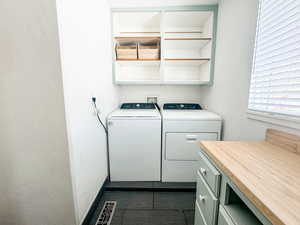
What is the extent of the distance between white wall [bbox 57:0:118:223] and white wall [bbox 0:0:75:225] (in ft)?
0.19

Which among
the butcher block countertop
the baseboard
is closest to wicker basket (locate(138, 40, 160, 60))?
the butcher block countertop

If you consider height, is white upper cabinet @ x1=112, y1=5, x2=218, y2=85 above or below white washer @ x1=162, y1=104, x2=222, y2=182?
above

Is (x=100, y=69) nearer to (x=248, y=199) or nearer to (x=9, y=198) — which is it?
(x=9, y=198)

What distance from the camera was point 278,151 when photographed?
803 mm

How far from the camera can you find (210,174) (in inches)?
30.6

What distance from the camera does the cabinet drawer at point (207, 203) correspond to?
0.73 metres

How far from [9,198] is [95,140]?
0.73m

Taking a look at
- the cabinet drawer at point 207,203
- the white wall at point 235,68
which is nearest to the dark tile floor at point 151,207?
the cabinet drawer at point 207,203

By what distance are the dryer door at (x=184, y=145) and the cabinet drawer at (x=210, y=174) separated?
68 centimetres

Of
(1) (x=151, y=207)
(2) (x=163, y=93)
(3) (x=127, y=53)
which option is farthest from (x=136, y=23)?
(1) (x=151, y=207)

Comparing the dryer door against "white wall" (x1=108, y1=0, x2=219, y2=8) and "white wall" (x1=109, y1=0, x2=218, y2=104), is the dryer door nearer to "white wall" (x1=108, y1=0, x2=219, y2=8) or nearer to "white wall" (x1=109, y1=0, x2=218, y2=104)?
"white wall" (x1=109, y1=0, x2=218, y2=104)

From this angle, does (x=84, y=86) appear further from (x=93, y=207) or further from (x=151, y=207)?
(x=151, y=207)

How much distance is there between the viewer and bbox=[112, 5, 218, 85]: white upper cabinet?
5.90 ft

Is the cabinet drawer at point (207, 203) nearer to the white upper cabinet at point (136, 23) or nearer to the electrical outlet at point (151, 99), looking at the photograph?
the electrical outlet at point (151, 99)
